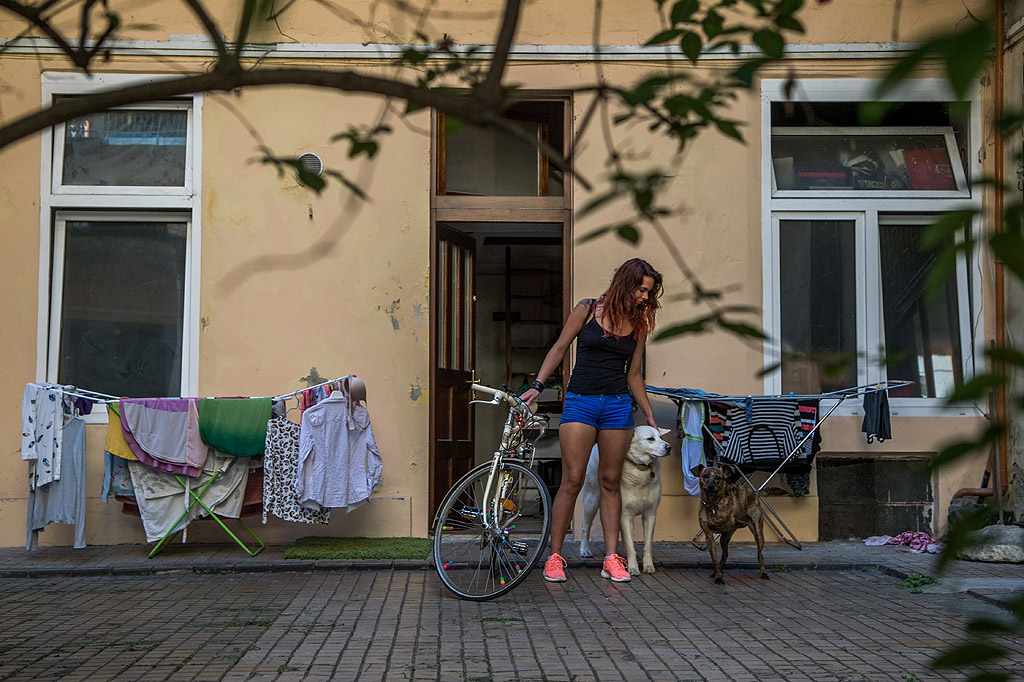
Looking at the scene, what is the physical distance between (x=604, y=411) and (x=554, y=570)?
1.04 m

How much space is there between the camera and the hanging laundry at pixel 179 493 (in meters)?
7.26

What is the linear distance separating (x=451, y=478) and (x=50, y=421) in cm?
311

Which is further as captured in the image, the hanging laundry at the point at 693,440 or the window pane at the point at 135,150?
the window pane at the point at 135,150

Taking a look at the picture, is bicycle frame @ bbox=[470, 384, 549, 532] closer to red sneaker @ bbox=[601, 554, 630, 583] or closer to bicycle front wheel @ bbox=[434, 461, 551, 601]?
bicycle front wheel @ bbox=[434, 461, 551, 601]

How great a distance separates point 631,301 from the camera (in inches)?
253

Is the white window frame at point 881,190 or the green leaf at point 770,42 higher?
the white window frame at point 881,190

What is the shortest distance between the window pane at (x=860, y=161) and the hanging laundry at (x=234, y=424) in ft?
15.4

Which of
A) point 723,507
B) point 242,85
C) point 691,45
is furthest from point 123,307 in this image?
point 691,45

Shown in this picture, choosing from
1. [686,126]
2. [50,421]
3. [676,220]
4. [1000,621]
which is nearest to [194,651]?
[50,421]

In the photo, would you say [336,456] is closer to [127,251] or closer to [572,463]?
[572,463]

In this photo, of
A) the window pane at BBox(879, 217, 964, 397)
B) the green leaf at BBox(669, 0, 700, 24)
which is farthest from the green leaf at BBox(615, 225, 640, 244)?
the window pane at BBox(879, 217, 964, 397)

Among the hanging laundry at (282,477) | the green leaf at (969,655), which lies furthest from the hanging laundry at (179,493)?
the green leaf at (969,655)

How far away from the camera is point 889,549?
804cm

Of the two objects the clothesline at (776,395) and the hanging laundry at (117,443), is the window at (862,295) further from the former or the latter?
the hanging laundry at (117,443)
